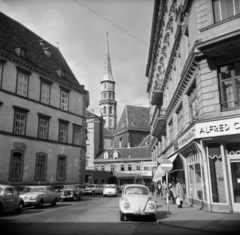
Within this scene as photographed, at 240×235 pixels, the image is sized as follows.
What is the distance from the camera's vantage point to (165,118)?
28.1 m

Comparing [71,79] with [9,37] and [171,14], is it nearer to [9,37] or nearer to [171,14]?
[9,37]

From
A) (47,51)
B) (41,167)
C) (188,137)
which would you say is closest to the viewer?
(188,137)

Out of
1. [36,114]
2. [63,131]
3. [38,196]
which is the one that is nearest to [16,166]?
[36,114]

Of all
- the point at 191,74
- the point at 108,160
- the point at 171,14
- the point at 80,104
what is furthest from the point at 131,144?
the point at 191,74

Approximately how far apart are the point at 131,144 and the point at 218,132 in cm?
6952

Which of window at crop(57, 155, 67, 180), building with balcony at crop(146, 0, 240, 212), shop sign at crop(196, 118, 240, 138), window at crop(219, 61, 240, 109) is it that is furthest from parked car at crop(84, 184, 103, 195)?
window at crop(219, 61, 240, 109)

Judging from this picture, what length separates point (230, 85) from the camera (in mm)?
13586

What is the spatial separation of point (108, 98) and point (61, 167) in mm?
84017

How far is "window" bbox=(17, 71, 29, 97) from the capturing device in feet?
91.7

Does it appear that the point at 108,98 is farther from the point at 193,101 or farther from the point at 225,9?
the point at 225,9

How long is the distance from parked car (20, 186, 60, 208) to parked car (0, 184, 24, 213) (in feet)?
7.05

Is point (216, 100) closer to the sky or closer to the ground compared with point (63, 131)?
closer to the ground

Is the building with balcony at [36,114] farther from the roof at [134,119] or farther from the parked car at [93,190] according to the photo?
the roof at [134,119]

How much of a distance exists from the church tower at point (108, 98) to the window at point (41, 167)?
8495 centimetres
